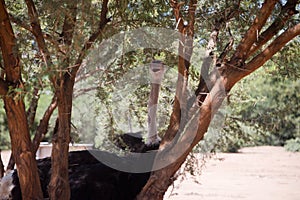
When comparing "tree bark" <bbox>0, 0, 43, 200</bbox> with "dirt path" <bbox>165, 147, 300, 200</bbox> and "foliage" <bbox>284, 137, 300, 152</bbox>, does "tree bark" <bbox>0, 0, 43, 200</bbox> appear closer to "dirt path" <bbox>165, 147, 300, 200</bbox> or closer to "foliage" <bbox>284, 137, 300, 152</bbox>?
"dirt path" <bbox>165, 147, 300, 200</bbox>

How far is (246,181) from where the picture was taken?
612 inches

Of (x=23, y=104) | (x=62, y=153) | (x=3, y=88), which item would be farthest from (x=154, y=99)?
(x=3, y=88)

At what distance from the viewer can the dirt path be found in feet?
39.4

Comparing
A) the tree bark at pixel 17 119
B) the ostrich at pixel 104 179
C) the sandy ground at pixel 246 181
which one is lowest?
the sandy ground at pixel 246 181

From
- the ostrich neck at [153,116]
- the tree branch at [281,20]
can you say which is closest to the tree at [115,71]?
the tree branch at [281,20]

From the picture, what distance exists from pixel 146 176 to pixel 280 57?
2684mm

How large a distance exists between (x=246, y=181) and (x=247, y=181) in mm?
37

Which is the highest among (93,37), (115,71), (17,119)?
(93,37)

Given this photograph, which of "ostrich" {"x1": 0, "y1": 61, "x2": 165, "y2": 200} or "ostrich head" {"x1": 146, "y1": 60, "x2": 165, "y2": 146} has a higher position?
"ostrich head" {"x1": 146, "y1": 60, "x2": 165, "y2": 146}

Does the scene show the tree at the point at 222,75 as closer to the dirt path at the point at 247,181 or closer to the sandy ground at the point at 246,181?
the dirt path at the point at 247,181

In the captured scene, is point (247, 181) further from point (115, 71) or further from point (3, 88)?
point (3, 88)

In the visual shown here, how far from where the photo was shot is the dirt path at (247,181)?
1202 centimetres

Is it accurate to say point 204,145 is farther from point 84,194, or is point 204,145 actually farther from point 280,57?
point 84,194

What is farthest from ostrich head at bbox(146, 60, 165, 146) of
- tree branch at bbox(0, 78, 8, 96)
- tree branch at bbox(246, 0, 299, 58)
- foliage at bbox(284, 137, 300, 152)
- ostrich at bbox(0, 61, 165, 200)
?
foliage at bbox(284, 137, 300, 152)
